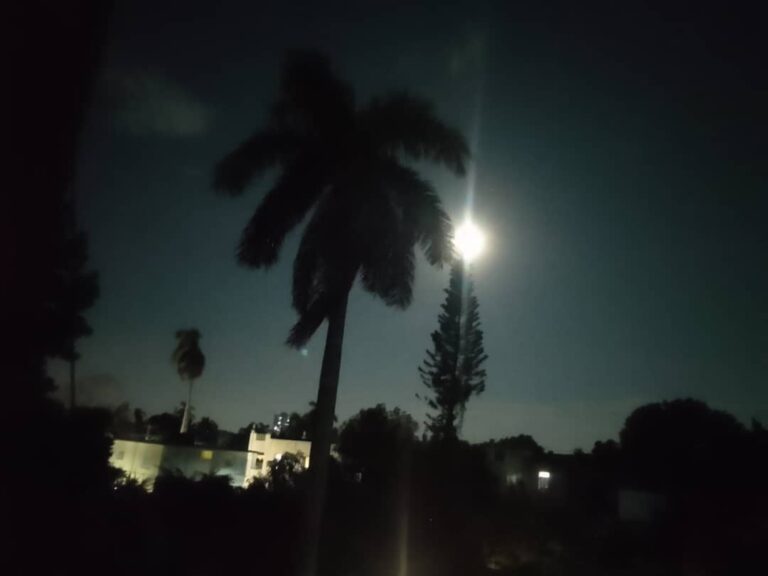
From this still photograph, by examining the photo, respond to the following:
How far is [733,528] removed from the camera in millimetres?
20125

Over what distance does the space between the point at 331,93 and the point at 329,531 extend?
342 inches

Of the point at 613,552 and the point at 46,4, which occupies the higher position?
the point at 46,4

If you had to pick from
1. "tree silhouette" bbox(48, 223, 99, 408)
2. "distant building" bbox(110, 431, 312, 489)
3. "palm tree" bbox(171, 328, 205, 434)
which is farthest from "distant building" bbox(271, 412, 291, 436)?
"tree silhouette" bbox(48, 223, 99, 408)

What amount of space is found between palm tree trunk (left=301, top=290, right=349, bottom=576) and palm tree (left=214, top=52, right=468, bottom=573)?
25mm

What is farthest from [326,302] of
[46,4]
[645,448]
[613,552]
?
[645,448]

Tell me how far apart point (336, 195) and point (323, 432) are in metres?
4.24

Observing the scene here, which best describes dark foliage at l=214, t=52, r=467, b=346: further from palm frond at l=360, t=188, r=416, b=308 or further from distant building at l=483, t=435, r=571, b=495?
distant building at l=483, t=435, r=571, b=495

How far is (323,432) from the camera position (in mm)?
10195

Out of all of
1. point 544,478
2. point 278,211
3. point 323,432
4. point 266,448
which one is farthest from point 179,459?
point 544,478

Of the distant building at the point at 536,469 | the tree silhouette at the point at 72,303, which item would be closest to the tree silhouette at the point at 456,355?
the distant building at the point at 536,469

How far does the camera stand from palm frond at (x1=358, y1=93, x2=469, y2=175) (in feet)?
36.1

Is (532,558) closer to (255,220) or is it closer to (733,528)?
(733,528)

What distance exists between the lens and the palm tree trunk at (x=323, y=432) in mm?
9492

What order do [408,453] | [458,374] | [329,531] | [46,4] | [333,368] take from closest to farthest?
1. [46,4]
2. [333,368]
3. [329,531]
4. [408,453]
5. [458,374]
